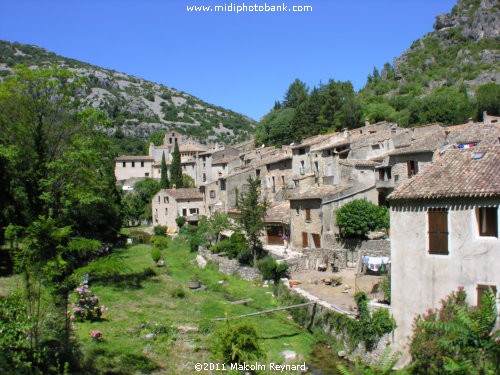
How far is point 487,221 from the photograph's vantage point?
49.9ft

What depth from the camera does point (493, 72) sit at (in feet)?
343

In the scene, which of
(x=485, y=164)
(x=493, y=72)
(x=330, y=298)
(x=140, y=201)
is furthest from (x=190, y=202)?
(x=493, y=72)

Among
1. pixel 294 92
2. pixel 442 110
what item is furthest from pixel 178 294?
pixel 294 92

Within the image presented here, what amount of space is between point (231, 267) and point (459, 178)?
800 inches

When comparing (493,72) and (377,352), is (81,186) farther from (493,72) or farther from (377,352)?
(493,72)

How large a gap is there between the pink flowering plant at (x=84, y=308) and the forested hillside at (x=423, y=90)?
50.6 meters

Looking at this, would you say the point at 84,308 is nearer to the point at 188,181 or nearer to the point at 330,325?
the point at 330,325

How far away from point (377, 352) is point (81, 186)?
22347 millimetres

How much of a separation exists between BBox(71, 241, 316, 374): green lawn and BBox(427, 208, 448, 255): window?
288 inches

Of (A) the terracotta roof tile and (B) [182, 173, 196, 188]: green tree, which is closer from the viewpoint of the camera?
(A) the terracotta roof tile

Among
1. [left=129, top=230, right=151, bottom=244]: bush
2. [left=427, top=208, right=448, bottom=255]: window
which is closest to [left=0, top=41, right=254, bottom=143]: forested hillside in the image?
[left=129, top=230, right=151, bottom=244]: bush

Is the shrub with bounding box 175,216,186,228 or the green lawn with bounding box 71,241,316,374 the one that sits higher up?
the shrub with bounding box 175,216,186,228

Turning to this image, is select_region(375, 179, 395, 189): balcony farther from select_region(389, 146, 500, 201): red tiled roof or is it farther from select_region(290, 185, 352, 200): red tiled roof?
select_region(389, 146, 500, 201): red tiled roof

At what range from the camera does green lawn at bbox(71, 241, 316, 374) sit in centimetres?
1683
